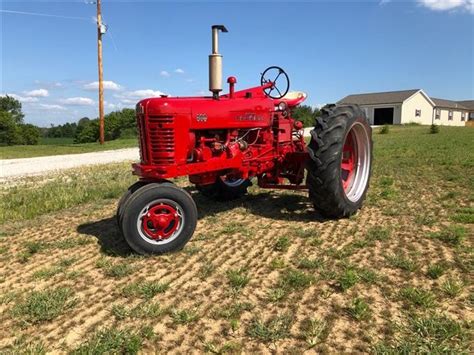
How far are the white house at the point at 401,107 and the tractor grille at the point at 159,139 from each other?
4828 cm

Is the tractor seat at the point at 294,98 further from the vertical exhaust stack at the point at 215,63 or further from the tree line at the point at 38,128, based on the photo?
the tree line at the point at 38,128

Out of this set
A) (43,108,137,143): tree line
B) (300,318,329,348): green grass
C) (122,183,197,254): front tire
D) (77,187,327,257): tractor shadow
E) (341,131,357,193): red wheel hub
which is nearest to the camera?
(300,318,329,348): green grass

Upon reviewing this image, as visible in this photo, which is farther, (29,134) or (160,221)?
(29,134)

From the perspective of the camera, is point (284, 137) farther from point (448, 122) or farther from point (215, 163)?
point (448, 122)

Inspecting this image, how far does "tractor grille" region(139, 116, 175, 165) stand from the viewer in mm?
4516

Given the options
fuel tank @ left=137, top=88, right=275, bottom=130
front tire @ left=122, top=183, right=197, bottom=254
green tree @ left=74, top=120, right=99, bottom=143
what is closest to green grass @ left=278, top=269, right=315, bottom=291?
front tire @ left=122, top=183, right=197, bottom=254

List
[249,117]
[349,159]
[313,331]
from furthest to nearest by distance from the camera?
1. [349,159]
2. [249,117]
3. [313,331]

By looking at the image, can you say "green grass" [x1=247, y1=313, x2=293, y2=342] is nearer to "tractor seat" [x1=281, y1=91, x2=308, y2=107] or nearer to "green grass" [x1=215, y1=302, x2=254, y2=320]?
"green grass" [x1=215, y1=302, x2=254, y2=320]

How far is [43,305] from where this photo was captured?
315 centimetres

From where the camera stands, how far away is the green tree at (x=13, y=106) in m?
61.2

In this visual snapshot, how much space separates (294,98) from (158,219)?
3.51 m

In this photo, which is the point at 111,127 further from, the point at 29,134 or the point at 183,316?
the point at 183,316

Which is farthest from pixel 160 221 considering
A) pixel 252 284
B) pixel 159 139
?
pixel 252 284

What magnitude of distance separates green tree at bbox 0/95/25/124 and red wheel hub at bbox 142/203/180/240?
64.9m
